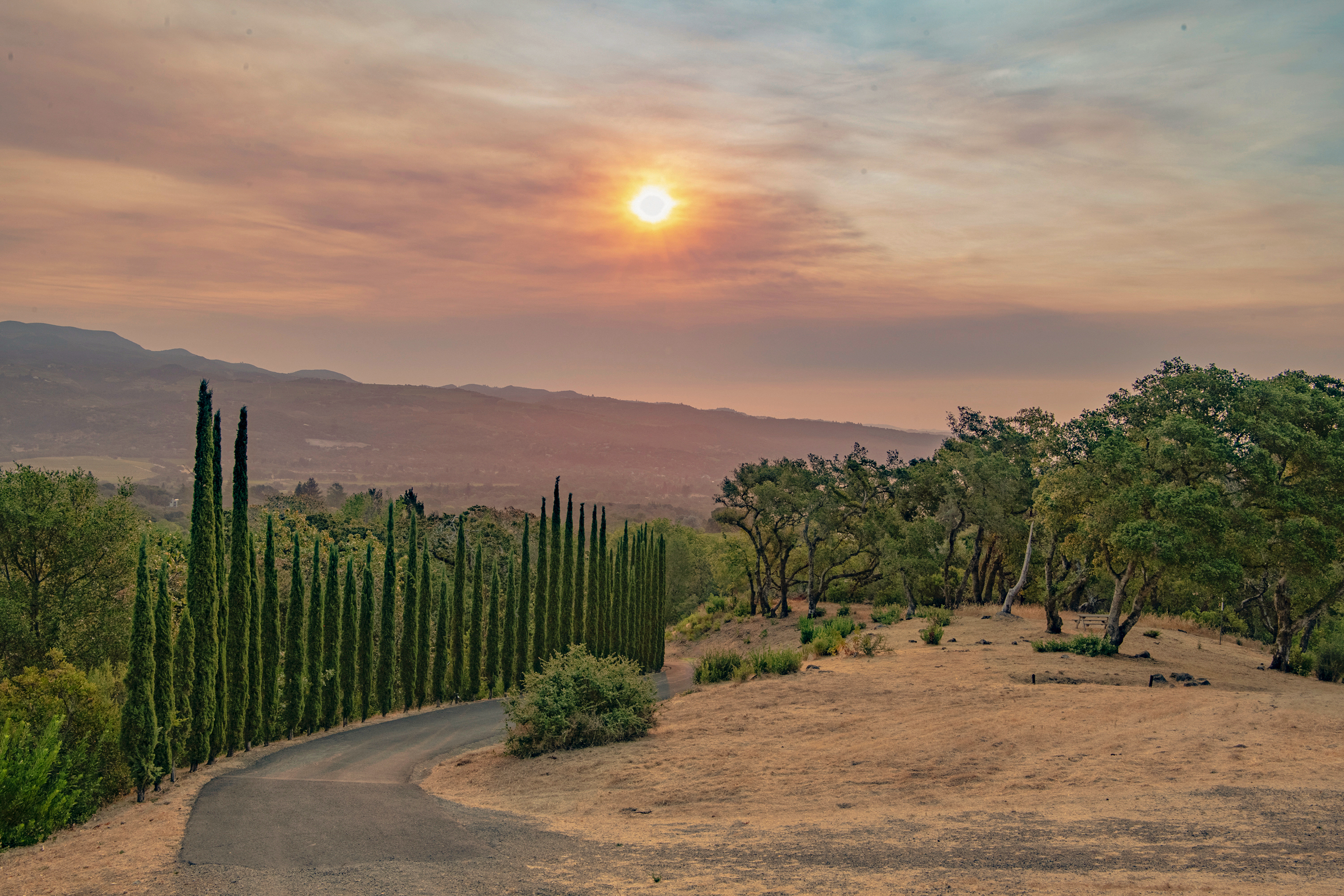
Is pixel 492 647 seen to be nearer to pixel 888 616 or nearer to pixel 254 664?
pixel 254 664

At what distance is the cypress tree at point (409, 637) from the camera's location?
3281 cm

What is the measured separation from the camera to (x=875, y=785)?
15.7 meters

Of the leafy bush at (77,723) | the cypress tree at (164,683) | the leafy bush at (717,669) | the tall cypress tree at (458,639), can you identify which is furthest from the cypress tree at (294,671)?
the leafy bush at (717,669)

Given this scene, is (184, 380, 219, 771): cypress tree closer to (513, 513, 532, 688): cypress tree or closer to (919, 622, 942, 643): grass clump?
(513, 513, 532, 688): cypress tree

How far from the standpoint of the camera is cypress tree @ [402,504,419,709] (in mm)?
32812

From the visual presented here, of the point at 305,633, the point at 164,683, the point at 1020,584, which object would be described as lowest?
the point at 305,633

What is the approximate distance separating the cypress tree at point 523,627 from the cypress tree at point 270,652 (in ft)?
48.1

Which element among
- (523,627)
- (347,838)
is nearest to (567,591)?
(523,627)

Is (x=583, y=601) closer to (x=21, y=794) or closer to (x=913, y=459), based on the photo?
(x=913, y=459)

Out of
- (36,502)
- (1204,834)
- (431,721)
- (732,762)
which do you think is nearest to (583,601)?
(431,721)

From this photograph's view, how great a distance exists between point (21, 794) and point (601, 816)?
9590 mm

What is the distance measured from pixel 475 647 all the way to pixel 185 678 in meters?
16.6

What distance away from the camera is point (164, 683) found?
19.2 metres

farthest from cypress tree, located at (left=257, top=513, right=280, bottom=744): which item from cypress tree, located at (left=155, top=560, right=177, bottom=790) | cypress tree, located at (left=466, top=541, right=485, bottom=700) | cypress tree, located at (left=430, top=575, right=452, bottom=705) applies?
cypress tree, located at (left=466, top=541, right=485, bottom=700)
